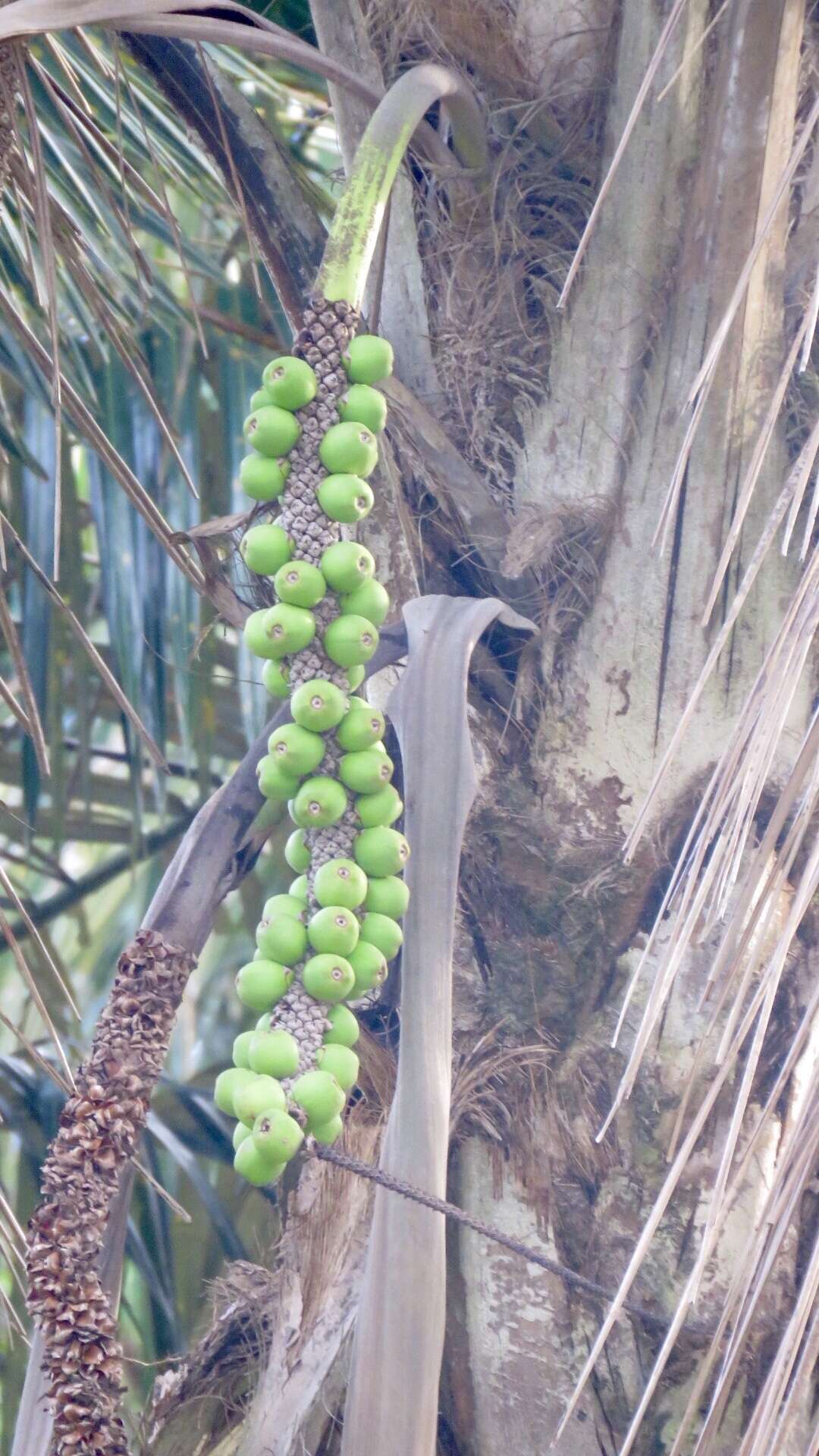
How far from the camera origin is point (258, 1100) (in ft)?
2.05

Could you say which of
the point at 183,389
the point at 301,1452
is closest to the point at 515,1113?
the point at 301,1452

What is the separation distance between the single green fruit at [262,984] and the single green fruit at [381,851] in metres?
0.07

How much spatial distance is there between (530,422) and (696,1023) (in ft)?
1.36

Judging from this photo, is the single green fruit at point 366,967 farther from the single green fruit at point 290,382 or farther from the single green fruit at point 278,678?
the single green fruit at point 290,382

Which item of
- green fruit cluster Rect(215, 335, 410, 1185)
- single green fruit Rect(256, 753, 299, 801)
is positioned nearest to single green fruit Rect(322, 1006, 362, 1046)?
green fruit cluster Rect(215, 335, 410, 1185)

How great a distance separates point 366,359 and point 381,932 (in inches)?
11.6

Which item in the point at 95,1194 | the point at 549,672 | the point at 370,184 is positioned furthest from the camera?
the point at 549,672

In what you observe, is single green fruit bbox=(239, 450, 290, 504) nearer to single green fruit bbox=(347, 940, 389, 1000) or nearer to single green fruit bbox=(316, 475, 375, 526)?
single green fruit bbox=(316, 475, 375, 526)

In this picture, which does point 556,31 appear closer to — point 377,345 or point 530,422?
point 530,422

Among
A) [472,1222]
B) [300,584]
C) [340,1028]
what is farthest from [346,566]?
[472,1222]

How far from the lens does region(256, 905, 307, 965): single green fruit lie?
26.6 inches

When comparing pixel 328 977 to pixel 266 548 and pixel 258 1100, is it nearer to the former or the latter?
pixel 258 1100

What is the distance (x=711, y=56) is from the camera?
86 cm

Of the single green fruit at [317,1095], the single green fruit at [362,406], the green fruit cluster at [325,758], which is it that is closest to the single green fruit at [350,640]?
the green fruit cluster at [325,758]
